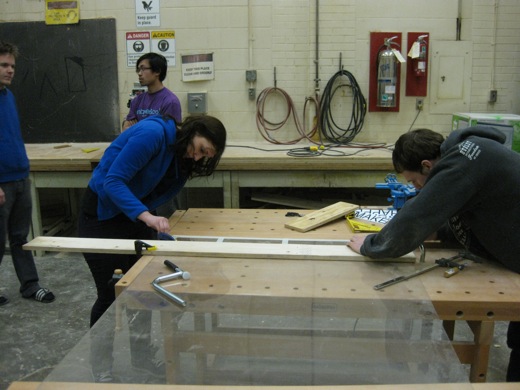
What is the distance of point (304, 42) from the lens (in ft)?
14.3

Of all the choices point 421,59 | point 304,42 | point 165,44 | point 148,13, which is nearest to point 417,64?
point 421,59

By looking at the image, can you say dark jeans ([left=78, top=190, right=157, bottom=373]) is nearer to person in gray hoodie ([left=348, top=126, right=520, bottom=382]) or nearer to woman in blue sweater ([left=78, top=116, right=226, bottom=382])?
woman in blue sweater ([left=78, top=116, right=226, bottom=382])

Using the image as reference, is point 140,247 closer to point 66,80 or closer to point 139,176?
point 139,176

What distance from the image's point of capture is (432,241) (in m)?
1.94

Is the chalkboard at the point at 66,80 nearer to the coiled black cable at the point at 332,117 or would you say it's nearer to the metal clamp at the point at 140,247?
the coiled black cable at the point at 332,117

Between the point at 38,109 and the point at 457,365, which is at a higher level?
the point at 38,109

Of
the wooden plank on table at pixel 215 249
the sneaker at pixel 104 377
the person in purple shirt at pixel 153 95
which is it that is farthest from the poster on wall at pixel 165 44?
the sneaker at pixel 104 377

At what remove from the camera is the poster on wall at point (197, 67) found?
4.43 meters

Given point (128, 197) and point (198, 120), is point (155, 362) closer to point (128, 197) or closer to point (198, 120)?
point (128, 197)

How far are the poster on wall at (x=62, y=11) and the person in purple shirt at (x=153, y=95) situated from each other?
1.40 metres

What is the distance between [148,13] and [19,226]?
2216 mm

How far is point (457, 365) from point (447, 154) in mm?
663

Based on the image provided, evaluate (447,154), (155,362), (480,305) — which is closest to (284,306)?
(155,362)

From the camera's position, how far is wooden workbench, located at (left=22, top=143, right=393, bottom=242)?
3.64 metres
